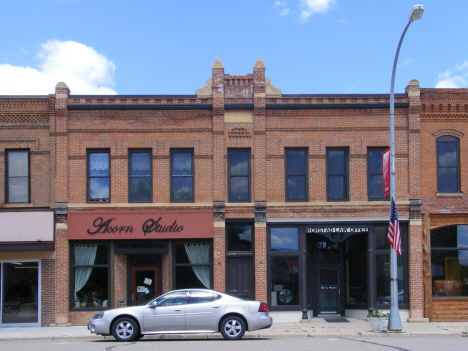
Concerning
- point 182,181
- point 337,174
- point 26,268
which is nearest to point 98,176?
point 182,181

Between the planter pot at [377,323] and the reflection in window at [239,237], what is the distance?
5052 millimetres

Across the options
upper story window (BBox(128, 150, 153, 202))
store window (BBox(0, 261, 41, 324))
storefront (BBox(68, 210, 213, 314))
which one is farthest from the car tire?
store window (BBox(0, 261, 41, 324))

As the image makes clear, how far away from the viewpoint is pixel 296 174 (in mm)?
19984

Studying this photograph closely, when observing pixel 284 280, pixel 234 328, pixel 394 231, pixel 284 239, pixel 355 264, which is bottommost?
pixel 234 328

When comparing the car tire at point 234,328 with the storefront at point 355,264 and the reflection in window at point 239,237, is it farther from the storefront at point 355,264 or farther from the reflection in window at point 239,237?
the reflection in window at point 239,237

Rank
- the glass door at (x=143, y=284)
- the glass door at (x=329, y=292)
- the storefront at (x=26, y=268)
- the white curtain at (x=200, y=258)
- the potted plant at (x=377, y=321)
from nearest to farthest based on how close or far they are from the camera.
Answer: the potted plant at (x=377, y=321)
the storefront at (x=26, y=268)
the white curtain at (x=200, y=258)
the glass door at (x=143, y=284)
the glass door at (x=329, y=292)

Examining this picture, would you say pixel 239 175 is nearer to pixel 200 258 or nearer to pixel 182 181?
A: pixel 182 181

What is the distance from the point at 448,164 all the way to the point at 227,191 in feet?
26.2

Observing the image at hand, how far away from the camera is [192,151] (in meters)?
20.1

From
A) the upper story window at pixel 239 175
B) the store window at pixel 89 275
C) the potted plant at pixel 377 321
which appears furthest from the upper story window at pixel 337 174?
the store window at pixel 89 275

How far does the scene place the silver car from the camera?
15016mm

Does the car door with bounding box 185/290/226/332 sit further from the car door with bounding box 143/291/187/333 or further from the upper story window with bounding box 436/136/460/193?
the upper story window with bounding box 436/136/460/193

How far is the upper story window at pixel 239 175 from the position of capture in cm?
1992

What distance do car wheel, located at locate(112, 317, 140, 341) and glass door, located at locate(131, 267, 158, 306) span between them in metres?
4.62
